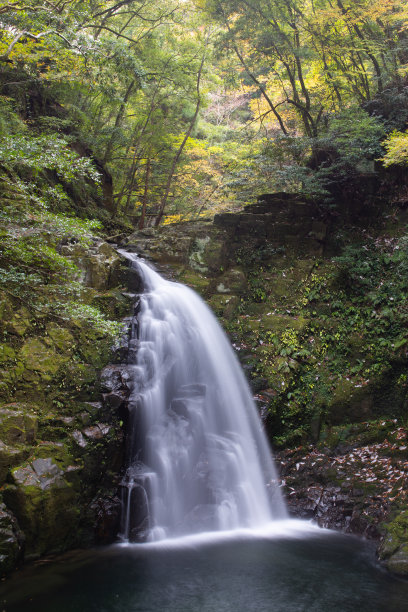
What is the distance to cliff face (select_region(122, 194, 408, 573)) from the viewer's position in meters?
6.96

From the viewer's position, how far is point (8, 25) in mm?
8562

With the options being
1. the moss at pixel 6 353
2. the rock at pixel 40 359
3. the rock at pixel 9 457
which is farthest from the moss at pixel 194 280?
the rock at pixel 9 457

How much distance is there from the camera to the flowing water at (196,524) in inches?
178

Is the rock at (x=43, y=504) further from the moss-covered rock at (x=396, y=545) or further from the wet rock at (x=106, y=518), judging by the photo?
the moss-covered rock at (x=396, y=545)

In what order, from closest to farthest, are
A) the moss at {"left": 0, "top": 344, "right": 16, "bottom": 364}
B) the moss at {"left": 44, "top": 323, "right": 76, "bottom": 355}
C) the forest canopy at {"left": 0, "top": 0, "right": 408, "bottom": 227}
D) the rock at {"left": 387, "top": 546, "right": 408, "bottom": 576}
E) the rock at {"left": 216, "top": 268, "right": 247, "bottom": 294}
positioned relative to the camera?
the rock at {"left": 387, "top": 546, "right": 408, "bottom": 576} → the moss at {"left": 0, "top": 344, "right": 16, "bottom": 364} → the moss at {"left": 44, "top": 323, "right": 76, "bottom": 355} → the forest canopy at {"left": 0, "top": 0, "right": 408, "bottom": 227} → the rock at {"left": 216, "top": 268, "right": 247, "bottom": 294}

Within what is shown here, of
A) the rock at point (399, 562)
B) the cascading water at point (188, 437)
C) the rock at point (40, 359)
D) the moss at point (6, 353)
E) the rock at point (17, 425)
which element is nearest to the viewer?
the rock at point (399, 562)

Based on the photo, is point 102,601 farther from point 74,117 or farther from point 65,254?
point 74,117

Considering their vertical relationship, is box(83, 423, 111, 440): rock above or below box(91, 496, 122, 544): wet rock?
above

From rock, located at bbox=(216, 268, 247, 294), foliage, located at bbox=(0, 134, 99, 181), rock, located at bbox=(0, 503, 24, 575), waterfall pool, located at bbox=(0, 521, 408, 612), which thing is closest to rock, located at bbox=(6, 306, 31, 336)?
foliage, located at bbox=(0, 134, 99, 181)

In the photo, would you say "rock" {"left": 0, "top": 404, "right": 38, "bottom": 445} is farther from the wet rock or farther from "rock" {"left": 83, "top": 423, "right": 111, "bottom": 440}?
the wet rock

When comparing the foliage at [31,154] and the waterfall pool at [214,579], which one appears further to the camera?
the foliage at [31,154]

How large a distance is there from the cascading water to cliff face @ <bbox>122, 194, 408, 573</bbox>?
557 mm

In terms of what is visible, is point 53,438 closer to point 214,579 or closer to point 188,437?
point 188,437

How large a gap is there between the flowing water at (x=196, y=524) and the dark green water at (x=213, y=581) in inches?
0.6
